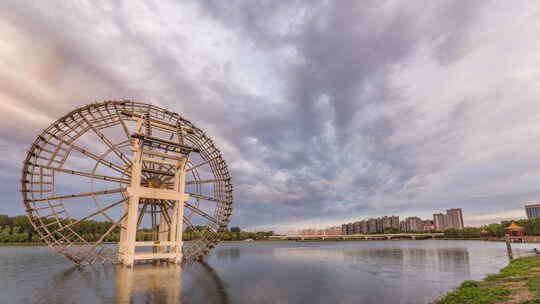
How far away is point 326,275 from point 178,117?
84.3ft

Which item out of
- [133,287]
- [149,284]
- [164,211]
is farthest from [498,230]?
[133,287]

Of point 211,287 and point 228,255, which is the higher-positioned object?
point 211,287

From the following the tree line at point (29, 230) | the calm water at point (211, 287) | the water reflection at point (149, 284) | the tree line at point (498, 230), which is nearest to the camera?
the water reflection at point (149, 284)

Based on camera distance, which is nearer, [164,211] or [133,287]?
[133,287]

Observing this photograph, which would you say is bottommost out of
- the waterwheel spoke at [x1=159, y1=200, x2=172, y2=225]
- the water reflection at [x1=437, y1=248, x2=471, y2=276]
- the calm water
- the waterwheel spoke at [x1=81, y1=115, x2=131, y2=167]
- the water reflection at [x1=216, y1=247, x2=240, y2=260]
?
the water reflection at [x1=216, y1=247, x2=240, y2=260]

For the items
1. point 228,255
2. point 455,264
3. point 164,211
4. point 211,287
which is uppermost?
point 164,211

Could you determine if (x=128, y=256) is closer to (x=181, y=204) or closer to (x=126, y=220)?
(x=126, y=220)

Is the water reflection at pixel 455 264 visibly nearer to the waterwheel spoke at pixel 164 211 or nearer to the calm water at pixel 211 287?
the calm water at pixel 211 287

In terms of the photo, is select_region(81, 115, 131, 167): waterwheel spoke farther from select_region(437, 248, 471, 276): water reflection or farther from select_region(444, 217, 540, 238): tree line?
select_region(444, 217, 540, 238): tree line

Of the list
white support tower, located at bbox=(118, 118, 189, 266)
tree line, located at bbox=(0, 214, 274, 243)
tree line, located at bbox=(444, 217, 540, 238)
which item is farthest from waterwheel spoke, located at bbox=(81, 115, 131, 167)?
tree line, located at bbox=(444, 217, 540, 238)

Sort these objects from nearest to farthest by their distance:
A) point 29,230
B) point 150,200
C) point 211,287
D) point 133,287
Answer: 1. point 133,287
2. point 211,287
3. point 150,200
4. point 29,230

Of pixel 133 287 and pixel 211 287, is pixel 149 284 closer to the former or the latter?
pixel 133 287

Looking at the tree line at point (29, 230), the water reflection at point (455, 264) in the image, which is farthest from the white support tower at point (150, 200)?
the tree line at point (29, 230)

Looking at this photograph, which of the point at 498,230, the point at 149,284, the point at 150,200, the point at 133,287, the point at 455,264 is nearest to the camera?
the point at 133,287
